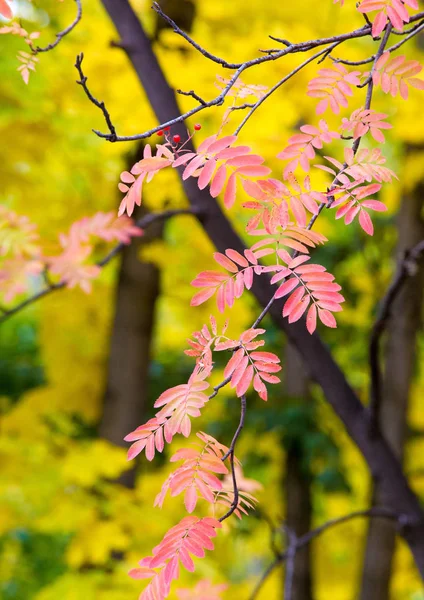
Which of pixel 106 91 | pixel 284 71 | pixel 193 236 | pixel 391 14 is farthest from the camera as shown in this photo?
pixel 193 236

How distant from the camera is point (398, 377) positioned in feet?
17.4

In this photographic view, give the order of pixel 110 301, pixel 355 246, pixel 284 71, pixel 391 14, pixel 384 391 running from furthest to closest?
1. pixel 355 246
2. pixel 110 301
3. pixel 384 391
4. pixel 284 71
5. pixel 391 14

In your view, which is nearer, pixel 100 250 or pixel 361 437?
pixel 361 437

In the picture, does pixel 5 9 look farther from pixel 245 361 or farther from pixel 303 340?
pixel 303 340

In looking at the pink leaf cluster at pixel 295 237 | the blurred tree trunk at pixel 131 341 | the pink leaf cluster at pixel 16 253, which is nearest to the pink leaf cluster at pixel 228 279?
the pink leaf cluster at pixel 295 237

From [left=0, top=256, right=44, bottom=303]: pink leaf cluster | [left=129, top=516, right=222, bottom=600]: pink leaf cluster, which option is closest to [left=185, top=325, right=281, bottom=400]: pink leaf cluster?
[left=129, top=516, right=222, bottom=600]: pink leaf cluster

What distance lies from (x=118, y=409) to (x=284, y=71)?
2940 mm

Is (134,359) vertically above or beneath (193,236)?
beneath

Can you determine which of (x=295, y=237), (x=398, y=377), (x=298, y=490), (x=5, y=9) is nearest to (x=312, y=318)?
(x=295, y=237)

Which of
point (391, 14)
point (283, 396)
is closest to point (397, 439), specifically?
point (283, 396)

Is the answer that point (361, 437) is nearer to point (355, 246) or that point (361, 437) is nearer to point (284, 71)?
point (284, 71)

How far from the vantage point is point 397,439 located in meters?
5.24

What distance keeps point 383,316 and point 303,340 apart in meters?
0.26

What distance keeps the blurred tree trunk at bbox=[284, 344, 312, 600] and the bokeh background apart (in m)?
0.02
